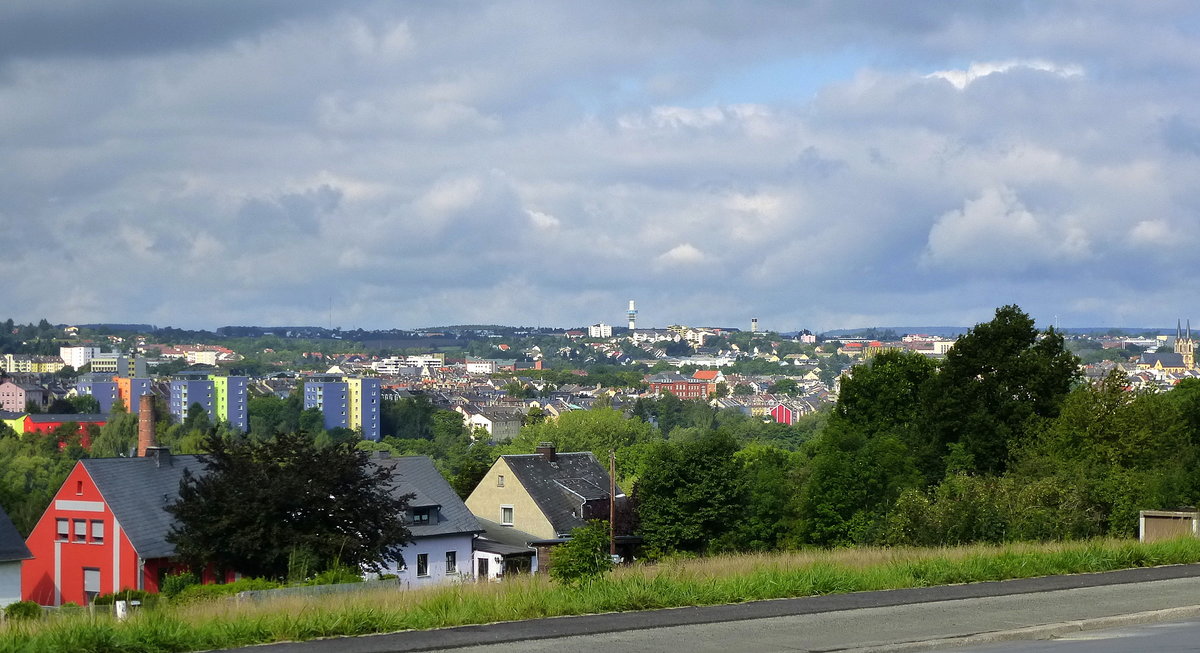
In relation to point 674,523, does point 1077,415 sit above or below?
above

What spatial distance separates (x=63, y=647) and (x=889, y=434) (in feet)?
144

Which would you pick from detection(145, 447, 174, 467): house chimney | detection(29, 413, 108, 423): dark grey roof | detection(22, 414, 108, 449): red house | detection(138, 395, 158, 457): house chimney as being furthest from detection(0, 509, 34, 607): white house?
detection(29, 413, 108, 423): dark grey roof

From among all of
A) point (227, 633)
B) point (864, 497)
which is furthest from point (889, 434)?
point (227, 633)

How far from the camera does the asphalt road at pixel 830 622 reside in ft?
40.3

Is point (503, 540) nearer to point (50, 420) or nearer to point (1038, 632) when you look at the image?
point (1038, 632)

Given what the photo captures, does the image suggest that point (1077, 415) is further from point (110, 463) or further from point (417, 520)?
point (110, 463)

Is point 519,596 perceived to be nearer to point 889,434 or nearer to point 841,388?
point 889,434

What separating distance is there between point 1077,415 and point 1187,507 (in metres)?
16.4

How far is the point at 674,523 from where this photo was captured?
5344 cm

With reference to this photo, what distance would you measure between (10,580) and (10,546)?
924mm

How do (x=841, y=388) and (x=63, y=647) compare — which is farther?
(x=841, y=388)

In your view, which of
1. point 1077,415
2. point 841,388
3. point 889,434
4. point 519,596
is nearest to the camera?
point 519,596

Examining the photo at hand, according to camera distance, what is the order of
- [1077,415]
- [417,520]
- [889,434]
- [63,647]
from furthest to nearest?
[889,434] < [417,520] < [1077,415] < [63,647]

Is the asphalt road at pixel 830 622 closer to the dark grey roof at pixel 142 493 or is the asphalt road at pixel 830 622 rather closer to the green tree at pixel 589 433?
the dark grey roof at pixel 142 493
